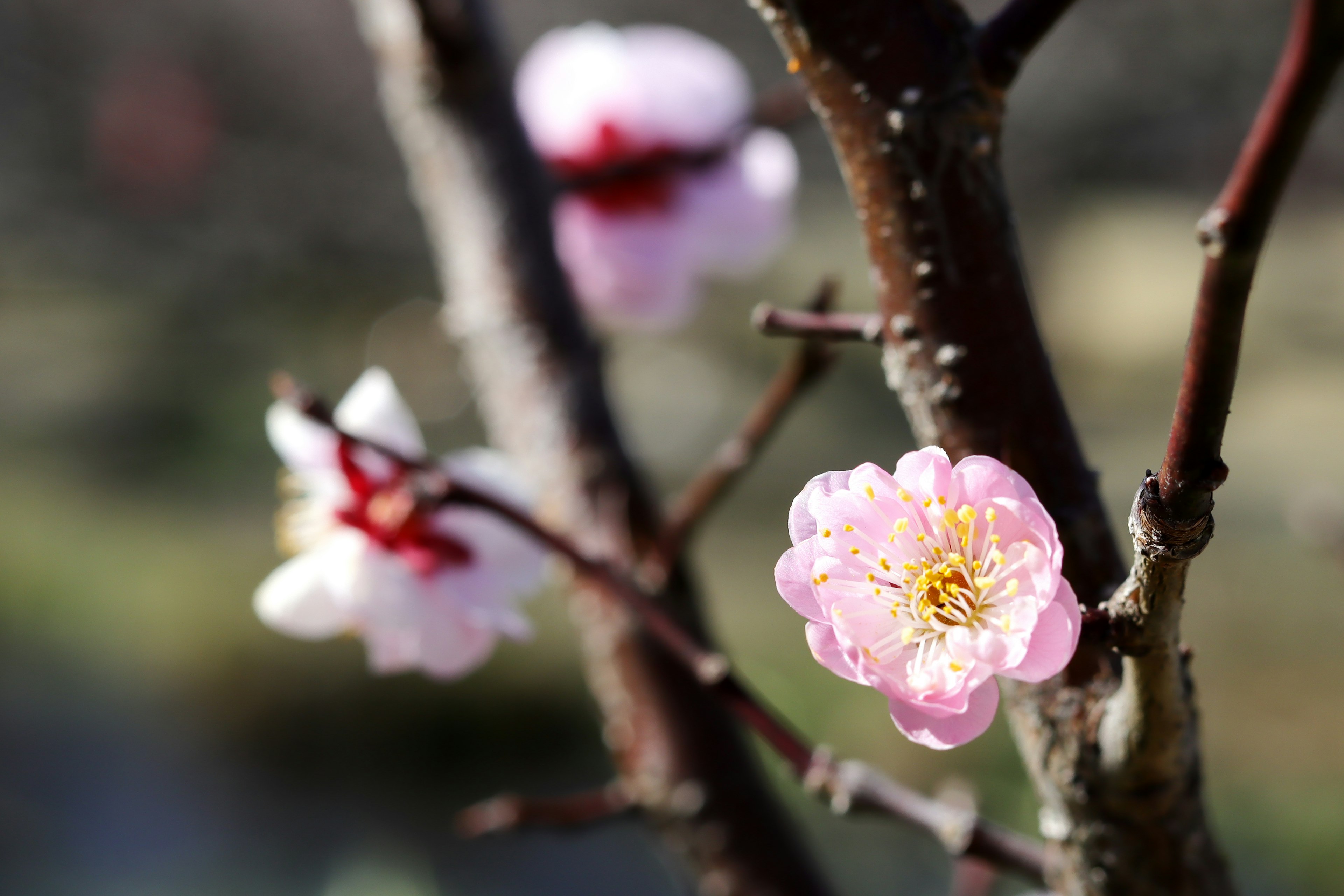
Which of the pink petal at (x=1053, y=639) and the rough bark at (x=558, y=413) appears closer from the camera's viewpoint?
the pink petal at (x=1053, y=639)

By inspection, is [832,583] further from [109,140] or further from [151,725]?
[109,140]

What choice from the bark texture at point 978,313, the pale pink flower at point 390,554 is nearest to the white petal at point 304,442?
the pale pink flower at point 390,554

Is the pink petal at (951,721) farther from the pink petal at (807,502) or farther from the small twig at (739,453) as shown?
the small twig at (739,453)

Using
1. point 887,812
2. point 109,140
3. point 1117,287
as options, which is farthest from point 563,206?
point 109,140

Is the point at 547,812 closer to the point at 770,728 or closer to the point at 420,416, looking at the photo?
the point at 770,728

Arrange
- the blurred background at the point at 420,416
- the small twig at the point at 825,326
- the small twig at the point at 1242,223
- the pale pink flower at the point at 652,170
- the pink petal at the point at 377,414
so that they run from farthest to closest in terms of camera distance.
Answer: the blurred background at the point at 420,416, the pale pink flower at the point at 652,170, the pink petal at the point at 377,414, the small twig at the point at 825,326, the small twig at the point at 1242,223

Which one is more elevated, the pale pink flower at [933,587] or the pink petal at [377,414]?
the pink petal at [377,414]

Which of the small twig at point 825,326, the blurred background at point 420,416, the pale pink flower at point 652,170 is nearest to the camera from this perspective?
the small twig at point 825,326
